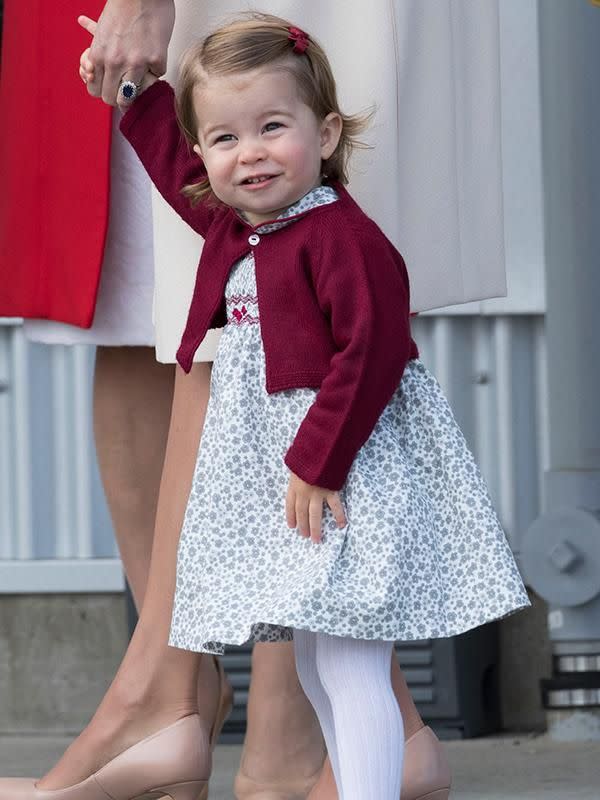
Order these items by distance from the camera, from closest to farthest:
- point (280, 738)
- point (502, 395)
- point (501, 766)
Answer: point (280, 738) → point (501, 766) → point (502, 395)

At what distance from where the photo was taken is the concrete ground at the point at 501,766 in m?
3.04

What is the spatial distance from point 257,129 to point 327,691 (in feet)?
2.43

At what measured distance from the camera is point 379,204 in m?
2.43

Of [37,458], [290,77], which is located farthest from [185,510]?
[37,458]

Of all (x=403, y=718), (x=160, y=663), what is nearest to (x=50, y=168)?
(x=160, y=663)

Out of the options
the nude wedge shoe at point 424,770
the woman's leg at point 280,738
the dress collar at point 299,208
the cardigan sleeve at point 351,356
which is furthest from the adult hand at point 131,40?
the nude wedge shoe at point 424,770

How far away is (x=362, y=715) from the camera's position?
219cm

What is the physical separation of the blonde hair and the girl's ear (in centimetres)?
1

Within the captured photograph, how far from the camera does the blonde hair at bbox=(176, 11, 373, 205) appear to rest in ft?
7.22

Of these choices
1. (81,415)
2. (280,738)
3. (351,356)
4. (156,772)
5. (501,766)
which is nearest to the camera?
(351,356)

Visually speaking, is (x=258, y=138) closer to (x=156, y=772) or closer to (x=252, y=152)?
(x=252, y=152)

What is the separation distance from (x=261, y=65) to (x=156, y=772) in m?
1.04

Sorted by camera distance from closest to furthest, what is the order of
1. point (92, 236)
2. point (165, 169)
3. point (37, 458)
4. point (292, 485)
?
point (292, 485) < point (165, 169) < point (92, 236) < point (37, 458)

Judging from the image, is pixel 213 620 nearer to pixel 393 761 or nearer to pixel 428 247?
pixel 393 761
